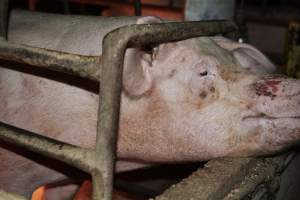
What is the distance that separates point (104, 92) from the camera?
135 centimetres

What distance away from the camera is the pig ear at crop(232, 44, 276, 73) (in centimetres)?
212

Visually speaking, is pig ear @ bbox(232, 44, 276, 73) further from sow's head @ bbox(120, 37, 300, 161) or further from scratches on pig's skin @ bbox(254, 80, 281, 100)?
scratches on pig's skin @ bbox(254, 80, 281, 100)

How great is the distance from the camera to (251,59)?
2.17m

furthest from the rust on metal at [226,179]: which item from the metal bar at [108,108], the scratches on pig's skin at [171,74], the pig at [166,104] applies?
the scratches on pig's skin at [171,74]

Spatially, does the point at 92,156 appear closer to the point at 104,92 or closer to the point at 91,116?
the point at 104,92

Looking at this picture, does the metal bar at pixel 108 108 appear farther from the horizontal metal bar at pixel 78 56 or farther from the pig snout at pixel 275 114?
the pig snout at pixel 275 114

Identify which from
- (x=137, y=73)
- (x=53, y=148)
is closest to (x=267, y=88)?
(x=137, y=73)

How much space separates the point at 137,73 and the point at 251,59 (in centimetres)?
60

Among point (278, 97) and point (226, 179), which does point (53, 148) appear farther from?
point (278, 97)

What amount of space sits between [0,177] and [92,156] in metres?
1.05

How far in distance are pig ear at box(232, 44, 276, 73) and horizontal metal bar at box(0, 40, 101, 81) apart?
0.95 m

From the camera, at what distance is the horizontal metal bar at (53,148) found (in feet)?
4.44

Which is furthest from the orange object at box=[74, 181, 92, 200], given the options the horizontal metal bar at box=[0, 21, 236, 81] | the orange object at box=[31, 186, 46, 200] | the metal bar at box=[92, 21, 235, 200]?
the metal bar at box=[92, 21, 235, 200]

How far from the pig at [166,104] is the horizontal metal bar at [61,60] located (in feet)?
1.59
